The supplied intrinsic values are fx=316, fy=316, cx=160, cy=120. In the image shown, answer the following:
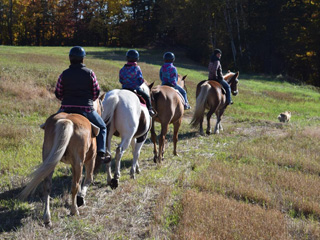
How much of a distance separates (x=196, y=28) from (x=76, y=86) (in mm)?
50179

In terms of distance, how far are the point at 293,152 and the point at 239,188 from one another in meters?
4.15

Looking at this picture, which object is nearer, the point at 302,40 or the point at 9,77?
the point at 9,77

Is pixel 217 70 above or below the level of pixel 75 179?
above

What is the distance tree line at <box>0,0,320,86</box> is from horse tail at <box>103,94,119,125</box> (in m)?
40.3

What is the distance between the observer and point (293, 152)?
381 inches

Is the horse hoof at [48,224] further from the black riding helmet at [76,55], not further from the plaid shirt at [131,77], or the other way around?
the plaid shirt at [131,77]

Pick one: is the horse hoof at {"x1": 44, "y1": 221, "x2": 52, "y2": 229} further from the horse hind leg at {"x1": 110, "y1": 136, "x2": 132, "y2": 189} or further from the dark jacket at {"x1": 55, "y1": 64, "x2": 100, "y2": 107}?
the dark jacket at {"x1": 55, "y1": 64, "x2": 100, "y2": 107}

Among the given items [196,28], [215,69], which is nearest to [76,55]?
[215,69]

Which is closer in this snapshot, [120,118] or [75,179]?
[75,179]

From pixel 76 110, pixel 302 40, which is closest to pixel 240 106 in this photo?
pixel 76 110

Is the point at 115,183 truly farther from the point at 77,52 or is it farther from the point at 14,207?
the point at 77,52

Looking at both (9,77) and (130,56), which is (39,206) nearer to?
(130,56)

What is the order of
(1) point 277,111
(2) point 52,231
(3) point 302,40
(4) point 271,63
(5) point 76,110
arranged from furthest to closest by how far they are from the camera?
(4) point 271,63, (3) point 302,40, (1) point 277,111, (5) point 76,110, (2) point 52,231

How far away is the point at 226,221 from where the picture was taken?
4.83 metres
